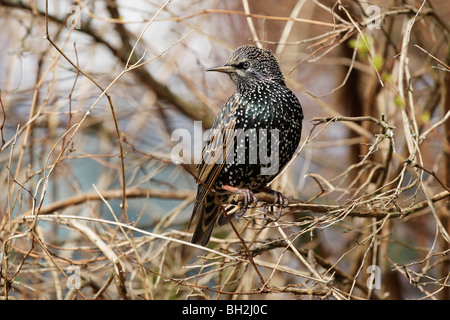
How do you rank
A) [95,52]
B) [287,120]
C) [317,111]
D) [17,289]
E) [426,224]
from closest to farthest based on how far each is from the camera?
[287,120]
[17,289]
[95,52]
[426,224]
[317,111]

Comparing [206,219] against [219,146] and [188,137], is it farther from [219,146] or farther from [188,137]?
[188,137]

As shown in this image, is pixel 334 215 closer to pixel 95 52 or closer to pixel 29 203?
pixel 29 203

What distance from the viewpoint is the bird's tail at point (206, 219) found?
12.3ft

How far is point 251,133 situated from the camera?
11.4 ft

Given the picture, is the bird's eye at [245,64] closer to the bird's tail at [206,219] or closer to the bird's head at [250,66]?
the bird's head at [250,66]

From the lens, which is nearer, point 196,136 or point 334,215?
point 334,215

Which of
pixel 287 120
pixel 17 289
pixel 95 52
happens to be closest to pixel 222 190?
pixel 287 120

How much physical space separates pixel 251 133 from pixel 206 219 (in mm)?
695

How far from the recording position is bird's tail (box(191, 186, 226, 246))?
376 cm

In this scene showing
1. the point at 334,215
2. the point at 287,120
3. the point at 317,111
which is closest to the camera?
the point at 334,215

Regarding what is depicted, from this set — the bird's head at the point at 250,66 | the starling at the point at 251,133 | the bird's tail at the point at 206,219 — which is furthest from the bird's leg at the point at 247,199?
the bird's head at the point at 250,66

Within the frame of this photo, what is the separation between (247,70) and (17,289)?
2037mm

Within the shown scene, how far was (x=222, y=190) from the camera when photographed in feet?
12.3
